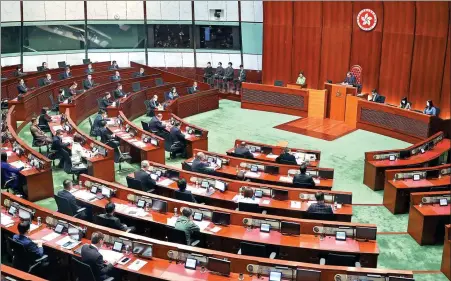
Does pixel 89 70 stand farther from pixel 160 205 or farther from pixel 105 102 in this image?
pixel 160 205

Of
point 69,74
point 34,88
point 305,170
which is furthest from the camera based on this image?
point 69,74

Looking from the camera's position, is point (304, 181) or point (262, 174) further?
point (262, 174)

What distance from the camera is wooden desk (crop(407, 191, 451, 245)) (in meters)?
8.65

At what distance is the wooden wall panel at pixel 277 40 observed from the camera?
64.2 ft

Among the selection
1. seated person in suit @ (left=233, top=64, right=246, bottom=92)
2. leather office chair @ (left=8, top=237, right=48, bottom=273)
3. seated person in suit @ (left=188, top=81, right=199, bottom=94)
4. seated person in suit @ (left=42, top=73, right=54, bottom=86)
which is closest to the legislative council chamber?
leather office chair @ (left=8, top=237, right=48, bottom=273)

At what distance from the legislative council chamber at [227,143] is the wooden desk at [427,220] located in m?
0.04

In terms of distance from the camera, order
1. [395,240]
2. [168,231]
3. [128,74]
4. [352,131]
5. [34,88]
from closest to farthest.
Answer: [168,231] → [395,240] → [352,131] → [34,88] → [128,74]

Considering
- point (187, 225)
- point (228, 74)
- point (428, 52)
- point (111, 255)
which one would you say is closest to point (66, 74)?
point (228, 74)

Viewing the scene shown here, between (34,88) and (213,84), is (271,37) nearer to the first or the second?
(213,84)

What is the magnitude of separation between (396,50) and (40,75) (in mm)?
13027

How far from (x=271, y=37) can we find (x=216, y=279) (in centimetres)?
1511

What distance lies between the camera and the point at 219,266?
21.3ft

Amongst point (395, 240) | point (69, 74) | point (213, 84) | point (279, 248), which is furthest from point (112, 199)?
point (213, 84)

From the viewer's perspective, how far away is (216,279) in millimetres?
6434
